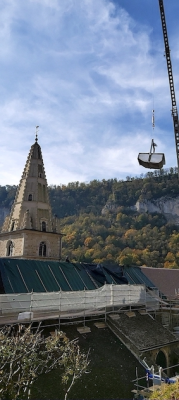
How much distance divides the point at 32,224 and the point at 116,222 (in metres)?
96.2

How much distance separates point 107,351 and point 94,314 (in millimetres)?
2801

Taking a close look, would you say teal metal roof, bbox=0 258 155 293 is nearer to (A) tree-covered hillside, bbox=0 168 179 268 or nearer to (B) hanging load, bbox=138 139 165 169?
(B) hanging load, bbox=138 139 165 169

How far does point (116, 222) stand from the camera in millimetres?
123750

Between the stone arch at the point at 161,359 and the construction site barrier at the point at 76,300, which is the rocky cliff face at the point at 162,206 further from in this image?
the stone arch at the point at 161,359

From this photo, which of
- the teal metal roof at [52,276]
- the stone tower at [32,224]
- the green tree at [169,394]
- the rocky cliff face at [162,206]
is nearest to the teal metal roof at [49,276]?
the teal metal roof at [52,276]

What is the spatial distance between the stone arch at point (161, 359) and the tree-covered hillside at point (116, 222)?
5924 centimetres

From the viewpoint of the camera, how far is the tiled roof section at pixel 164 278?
3934cm

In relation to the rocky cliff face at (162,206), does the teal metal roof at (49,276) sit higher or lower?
lower

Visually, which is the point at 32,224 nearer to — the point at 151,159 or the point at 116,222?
the point at 151,159

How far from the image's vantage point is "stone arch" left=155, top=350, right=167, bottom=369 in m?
17.8

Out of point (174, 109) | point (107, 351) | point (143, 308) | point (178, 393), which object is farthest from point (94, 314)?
point (174, 109)

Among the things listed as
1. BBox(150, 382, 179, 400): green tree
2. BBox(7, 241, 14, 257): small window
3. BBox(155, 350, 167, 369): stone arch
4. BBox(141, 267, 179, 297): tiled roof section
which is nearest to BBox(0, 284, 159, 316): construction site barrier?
BBox(155, 350, 167, 369): stone arch

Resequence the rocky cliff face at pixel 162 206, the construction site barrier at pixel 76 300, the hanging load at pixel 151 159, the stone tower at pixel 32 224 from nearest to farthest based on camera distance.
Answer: the construction site barrier at pixel 76 300 < the hanging load at pixel 151 159 < the stone tower at pixel 32 224 < the rocky cliff face at pixel 162 206

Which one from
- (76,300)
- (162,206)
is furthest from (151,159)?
(162,206)
